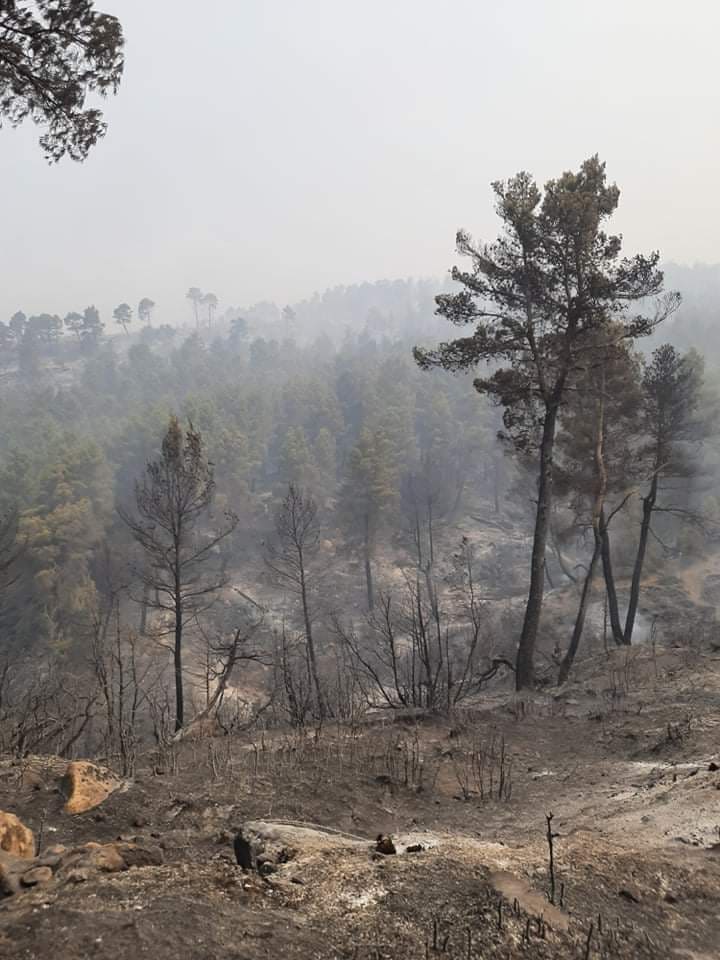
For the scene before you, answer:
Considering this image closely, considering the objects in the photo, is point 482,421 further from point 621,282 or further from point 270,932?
point 270,932

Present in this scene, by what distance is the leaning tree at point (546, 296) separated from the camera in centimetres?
1154

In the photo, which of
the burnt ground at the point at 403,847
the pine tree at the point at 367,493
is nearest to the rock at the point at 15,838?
the burnt ground at the point at 403,847

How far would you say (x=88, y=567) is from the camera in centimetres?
3491

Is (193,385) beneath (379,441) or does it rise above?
above

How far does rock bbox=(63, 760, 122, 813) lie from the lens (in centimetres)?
494

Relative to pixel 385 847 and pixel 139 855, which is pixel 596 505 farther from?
pixel 139 855

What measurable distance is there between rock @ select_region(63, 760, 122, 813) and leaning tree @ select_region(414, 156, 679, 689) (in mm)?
8377

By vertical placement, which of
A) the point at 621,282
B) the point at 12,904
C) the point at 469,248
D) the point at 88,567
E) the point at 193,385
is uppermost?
the point at 193,385

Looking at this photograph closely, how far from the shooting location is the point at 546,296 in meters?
11.8

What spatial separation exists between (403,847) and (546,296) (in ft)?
33.4

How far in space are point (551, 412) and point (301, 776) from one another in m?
8.31

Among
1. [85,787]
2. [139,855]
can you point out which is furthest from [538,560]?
[139,855]

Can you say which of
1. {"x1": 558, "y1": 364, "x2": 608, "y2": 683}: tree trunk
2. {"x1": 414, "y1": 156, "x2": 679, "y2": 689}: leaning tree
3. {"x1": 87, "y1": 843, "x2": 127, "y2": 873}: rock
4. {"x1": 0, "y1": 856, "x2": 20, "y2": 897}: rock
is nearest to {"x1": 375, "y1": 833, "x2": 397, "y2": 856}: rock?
{"x1": 87, "y1": 843, "x2": 127, "y2": 873}: rock

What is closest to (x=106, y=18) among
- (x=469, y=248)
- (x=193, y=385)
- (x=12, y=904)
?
(x=469, y=248)
